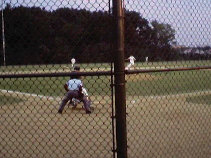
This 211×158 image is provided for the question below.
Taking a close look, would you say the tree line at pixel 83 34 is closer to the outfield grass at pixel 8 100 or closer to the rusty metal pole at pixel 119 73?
the rusty metal pole at pixel 119 73

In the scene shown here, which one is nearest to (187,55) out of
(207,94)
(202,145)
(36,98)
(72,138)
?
(202,145)

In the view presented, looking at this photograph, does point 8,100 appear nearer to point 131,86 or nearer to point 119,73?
point 131,86

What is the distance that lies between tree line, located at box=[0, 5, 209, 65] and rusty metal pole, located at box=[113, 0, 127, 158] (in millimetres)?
76

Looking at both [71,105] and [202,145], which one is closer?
[202,145]

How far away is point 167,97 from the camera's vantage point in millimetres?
10758

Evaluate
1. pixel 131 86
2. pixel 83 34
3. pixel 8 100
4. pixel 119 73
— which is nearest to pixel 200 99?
pixel 83 34

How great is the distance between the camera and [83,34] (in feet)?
30.3

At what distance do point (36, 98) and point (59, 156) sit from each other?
705 centimetres

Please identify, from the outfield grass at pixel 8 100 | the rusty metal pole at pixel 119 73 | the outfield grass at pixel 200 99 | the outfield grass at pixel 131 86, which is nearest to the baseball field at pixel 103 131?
the outfield grass at pixel 200 99

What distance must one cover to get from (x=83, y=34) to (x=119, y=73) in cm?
676

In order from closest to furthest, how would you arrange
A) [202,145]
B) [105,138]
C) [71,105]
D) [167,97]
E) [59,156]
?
[59,156] < [202,145] < [105,138] < [71,105] < [167,97]

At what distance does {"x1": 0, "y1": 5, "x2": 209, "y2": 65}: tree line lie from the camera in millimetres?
5632

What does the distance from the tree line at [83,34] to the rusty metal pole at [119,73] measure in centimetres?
8

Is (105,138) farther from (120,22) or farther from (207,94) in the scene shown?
(207,94)
